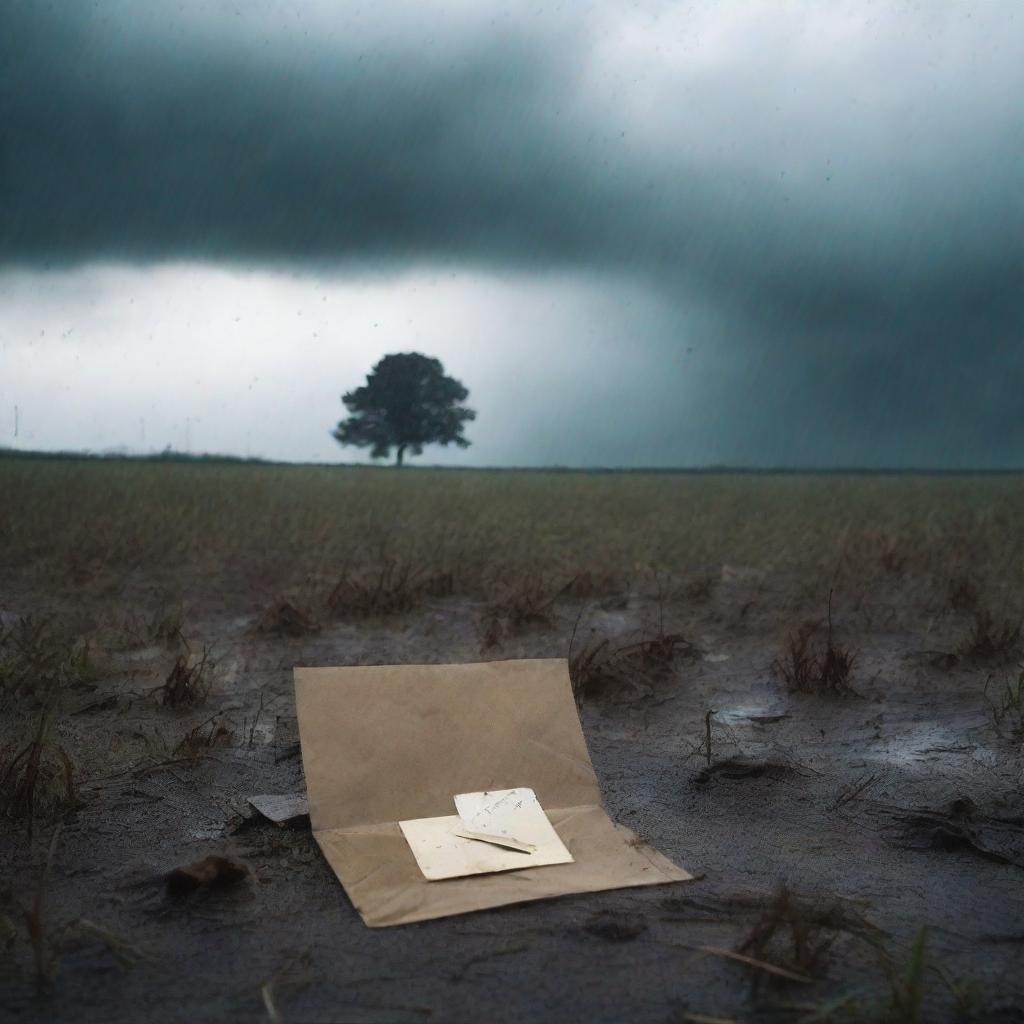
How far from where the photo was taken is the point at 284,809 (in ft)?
7.67

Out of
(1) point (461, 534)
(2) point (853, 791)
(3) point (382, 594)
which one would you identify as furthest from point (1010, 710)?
(1) point (461, 534)

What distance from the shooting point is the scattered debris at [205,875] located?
1.86 metres

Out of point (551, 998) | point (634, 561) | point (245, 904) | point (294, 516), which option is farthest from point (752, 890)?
point (294, 516)

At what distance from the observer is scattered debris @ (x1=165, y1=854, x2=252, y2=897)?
1.86 m

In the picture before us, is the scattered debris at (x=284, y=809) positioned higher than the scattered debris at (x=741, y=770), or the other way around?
the scattered debris at (x=741, y=770)

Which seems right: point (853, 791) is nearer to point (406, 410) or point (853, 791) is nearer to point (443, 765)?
point (443, 765)

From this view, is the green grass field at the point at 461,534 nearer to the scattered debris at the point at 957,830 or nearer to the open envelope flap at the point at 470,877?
the scattered debris at the point at 957,830

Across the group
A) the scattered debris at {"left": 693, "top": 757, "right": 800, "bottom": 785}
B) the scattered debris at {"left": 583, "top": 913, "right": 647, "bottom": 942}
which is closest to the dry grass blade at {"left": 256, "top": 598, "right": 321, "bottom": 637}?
the scattered debris at {"left": 693, "top": 757, "right": 800, "bottom": 785}

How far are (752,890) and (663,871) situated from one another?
188mm

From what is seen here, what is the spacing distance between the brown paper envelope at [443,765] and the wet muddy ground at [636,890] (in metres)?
0.09

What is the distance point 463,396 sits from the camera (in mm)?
51438

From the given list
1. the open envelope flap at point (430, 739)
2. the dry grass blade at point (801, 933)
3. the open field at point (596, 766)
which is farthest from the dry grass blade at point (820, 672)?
the dry grass blade at point (801, 933)

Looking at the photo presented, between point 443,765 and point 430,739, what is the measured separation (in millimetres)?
76

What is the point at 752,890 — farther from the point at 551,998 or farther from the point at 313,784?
the point at 313,784
